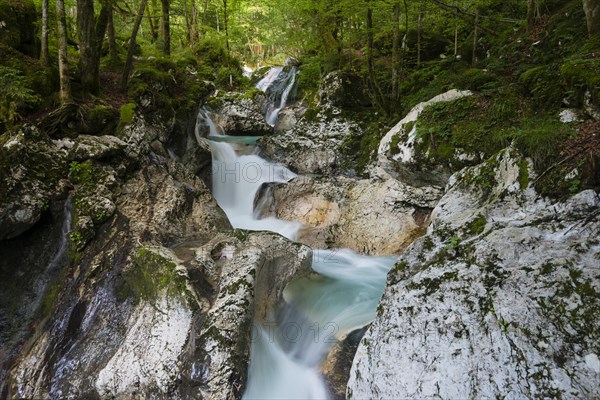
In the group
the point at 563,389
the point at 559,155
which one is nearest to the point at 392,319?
the point at 563,389

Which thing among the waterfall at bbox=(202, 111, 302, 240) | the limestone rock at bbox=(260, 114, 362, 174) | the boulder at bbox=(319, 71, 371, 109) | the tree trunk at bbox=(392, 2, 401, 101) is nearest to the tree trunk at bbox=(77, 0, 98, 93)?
the waterfall at bbox=(202, 111, 302, 240)

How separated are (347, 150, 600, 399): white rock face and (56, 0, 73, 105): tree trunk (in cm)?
669

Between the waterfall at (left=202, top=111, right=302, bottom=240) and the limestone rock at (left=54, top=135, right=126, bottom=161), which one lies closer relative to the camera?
the limestone rock at (left=54, top=135, right=126, bottom=161)

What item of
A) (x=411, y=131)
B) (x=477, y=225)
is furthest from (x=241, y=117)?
(x=477, y=225)

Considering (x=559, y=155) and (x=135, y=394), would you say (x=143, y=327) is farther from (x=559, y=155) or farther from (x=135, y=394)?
(x=559, y=155)

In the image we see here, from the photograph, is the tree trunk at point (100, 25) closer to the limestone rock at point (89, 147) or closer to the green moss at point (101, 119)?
the green moss at point (101, 119)

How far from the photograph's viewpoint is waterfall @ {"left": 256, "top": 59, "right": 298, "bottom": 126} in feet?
47.6

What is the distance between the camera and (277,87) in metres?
15.8

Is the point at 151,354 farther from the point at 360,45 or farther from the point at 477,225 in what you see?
the point at 360,45

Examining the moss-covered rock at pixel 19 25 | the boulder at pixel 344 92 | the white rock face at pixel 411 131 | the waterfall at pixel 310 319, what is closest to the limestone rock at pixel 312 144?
the boulder at pixel 344 92

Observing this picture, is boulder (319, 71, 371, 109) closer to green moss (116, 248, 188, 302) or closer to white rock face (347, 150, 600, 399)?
white rock face (347, 150, 600, 399)

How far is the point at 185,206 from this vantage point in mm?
6918

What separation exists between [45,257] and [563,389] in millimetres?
6721

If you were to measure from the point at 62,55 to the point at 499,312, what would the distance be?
7.99m
